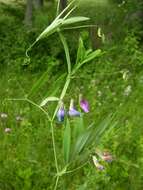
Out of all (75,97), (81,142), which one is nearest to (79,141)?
(81,142)

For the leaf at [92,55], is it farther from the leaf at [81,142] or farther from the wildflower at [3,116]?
the wildflower at [3,116]

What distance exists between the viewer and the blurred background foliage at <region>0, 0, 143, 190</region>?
279 cm

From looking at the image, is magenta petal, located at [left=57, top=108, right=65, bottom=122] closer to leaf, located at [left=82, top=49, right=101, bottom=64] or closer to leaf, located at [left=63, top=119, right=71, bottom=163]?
leaf, located at [left=63, top=119, right=71, bottom=163]

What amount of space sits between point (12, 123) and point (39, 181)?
0.80 m

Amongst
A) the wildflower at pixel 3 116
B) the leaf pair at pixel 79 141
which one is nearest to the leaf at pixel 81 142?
the leaf pair at pixel 79 141

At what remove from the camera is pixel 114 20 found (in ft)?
23.2

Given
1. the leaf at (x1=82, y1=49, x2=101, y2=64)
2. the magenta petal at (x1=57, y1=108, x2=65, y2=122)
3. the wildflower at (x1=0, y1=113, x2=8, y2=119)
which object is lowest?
the wildflower at (x1=0, y1=113, x2=8, y2=119)

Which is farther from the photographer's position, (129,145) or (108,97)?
(108,97)

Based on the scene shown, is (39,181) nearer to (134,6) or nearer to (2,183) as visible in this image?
(2,183)

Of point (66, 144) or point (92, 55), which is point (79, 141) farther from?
point (92, 55)

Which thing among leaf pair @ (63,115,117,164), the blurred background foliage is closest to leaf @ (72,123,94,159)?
leaf pair @ (63,115,117,164)

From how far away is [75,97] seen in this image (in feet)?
13.9

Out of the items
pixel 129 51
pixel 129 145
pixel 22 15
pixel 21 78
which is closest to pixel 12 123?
pixel 129 145

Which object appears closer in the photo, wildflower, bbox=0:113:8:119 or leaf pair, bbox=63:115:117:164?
leaf pair, bbox=63:115:117:164
